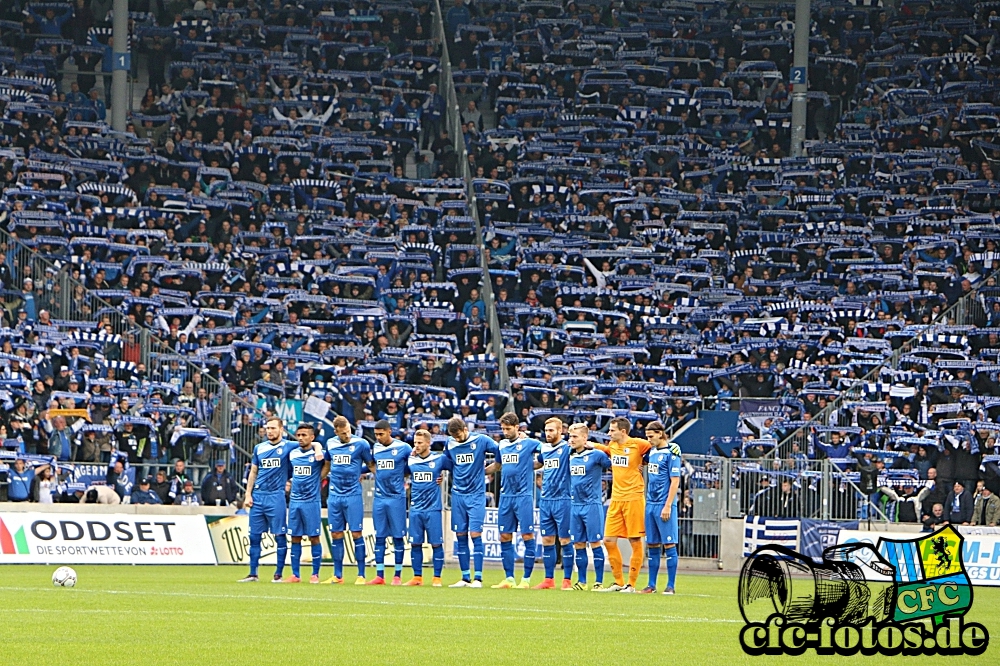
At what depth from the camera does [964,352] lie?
36.5 metres

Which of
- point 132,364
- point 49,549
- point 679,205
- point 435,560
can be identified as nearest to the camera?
point 435,560

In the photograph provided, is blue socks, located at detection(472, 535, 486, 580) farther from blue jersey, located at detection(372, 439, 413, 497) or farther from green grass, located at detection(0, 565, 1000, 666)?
blue jersey, located at detection(372, 439, 413, 497)

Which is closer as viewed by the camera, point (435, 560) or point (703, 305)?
point (435, 560)

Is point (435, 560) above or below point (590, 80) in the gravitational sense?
below

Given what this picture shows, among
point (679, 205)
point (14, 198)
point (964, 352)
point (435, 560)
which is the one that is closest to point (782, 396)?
point (964, 352)

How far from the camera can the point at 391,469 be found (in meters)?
22.8

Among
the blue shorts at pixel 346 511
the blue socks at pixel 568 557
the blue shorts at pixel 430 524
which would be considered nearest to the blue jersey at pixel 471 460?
the blue shorts at pixel 430 524

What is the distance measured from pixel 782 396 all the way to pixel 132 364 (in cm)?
1374

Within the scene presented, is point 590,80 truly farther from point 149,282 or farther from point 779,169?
point 149,282

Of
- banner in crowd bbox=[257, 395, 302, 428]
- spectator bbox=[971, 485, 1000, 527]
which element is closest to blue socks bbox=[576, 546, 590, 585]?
spectator bbox=[971, 485, 1000, 527]

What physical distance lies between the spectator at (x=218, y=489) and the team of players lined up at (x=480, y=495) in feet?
25.5

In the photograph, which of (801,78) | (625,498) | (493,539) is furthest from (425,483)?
(801,78)

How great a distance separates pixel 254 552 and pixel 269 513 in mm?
582

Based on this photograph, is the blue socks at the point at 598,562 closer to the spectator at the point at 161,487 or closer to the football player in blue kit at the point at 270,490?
the football player in blue kit at the point at 270,490
